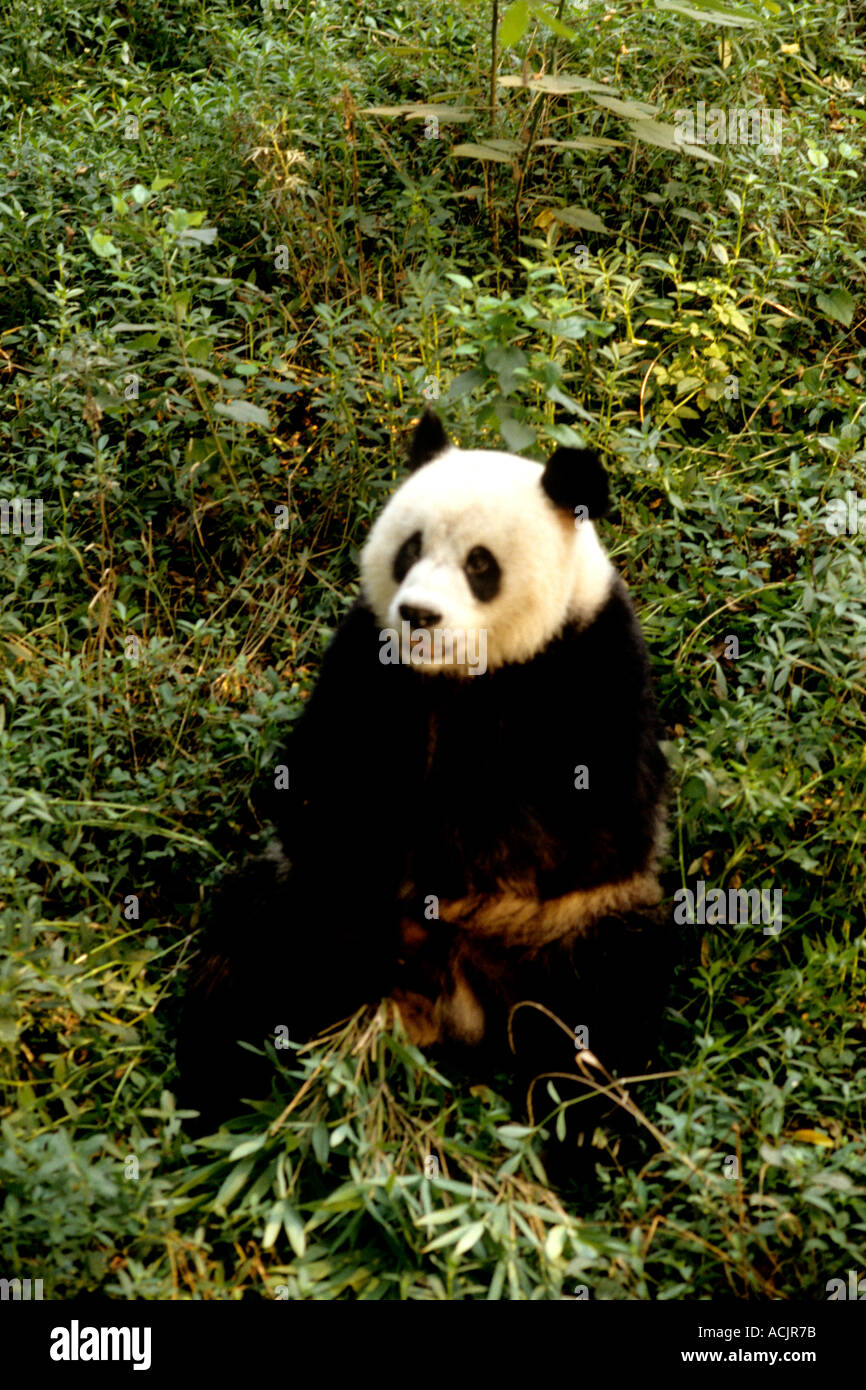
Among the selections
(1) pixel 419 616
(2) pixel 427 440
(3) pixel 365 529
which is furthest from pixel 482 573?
(3) pixel 365 529

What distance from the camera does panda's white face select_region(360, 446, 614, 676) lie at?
375 centimetres

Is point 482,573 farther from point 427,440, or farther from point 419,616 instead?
point 427,440

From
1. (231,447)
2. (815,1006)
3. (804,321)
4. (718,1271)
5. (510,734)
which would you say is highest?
(804,321)

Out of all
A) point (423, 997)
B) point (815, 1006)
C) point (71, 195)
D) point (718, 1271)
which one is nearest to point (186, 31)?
point (71, 195)

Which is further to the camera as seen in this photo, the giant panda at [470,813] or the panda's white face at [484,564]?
the giant panda at [470,813]

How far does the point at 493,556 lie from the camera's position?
3.85 meters

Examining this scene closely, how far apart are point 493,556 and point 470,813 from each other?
738 mm

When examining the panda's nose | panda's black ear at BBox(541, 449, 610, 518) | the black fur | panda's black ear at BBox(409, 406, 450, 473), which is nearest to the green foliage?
→ the black fur

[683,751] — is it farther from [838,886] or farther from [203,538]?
[203,538]

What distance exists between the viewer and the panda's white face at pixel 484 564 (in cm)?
375

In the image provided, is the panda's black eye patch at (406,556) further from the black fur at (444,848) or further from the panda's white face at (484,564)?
the black fur at (444,848)

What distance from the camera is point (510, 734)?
392cm

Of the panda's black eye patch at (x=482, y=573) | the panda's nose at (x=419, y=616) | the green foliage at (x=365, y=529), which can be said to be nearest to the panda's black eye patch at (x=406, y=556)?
the panda's black eye patch at (x=482, y=573)

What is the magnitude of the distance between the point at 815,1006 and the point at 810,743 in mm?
918
